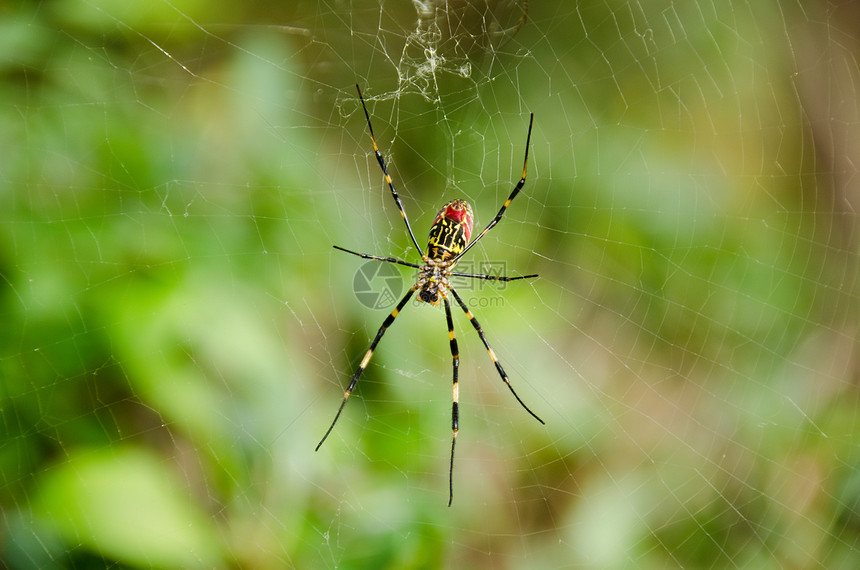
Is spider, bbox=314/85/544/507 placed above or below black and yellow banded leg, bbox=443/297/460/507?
above

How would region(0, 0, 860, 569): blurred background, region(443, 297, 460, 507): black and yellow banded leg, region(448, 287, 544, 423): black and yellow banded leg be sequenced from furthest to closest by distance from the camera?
region(448, 287, 544, 423): black and yellow banded leg < region(443, 297, 460, 507): black and yellow banded leg < region(0, 0, 860, 569): blurred background

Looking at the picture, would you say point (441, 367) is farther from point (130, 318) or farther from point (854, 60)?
point (854, 60)

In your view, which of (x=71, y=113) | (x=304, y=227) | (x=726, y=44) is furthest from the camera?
(x=726, y=44)

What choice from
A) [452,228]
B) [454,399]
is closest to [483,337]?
[454,399]

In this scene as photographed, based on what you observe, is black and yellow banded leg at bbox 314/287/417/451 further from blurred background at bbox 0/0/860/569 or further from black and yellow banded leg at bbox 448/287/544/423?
black and yellow banded leg at bbox 448/287/544/423

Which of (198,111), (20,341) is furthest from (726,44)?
(20,341)

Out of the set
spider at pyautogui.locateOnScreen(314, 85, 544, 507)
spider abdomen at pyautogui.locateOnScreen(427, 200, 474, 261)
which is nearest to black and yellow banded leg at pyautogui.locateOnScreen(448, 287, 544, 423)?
spider at pyautogui.locateOnScreen(314, 85, 544, 507)

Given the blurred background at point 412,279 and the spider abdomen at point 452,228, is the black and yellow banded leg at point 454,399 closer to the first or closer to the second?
the blurred background at point 412,279
